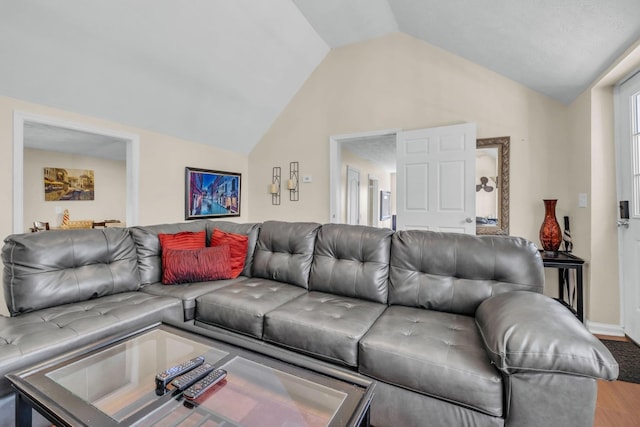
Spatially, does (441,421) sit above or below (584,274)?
below

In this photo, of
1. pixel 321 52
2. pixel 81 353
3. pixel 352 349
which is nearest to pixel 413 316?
pixel 352 349

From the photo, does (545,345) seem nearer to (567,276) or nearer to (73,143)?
(567,276)

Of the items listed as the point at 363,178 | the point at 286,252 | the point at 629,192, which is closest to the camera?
the point at 629,192

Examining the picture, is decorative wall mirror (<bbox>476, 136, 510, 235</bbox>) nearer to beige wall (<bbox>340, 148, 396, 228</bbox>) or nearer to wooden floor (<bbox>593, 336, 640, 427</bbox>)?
wooden floor (<bbox>593, 336, 640, 427</bbox>)

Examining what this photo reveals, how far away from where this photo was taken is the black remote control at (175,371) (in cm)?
111

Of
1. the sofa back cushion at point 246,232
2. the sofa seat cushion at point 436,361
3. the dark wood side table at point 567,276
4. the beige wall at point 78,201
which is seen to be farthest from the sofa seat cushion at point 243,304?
the beige wall at point 78,201

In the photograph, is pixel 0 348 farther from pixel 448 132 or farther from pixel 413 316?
pixel 448 132

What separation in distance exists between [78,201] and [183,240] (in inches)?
189

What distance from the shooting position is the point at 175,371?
3.84 ft

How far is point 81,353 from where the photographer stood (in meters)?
1.30

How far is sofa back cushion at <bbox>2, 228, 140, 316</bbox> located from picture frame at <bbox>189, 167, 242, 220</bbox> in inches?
75.0

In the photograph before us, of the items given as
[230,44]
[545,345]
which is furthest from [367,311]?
[230,44]

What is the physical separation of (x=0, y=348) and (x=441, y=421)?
198 cm

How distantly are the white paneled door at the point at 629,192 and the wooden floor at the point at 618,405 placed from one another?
2.70 ft
